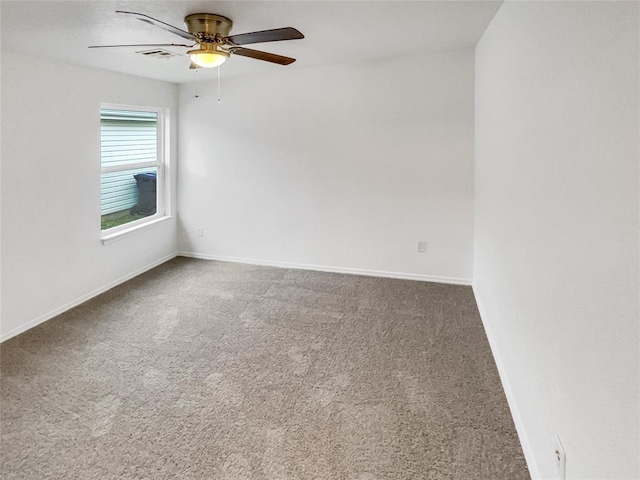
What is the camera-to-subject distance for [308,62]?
4.16 m

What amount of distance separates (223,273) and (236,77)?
2206 millimetres

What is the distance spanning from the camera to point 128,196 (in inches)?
185

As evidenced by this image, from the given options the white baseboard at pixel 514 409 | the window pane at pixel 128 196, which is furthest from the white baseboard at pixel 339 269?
the white baseboard at pixel 514 409

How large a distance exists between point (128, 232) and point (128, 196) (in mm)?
455

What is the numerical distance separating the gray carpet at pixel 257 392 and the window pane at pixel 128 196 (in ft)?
3.27

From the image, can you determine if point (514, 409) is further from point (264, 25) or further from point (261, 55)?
point (264, 25)

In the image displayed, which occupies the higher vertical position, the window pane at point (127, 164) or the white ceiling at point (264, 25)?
the white ceiling at point (264, 25)

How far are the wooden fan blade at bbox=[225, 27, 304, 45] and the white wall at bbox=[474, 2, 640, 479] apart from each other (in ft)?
3.77

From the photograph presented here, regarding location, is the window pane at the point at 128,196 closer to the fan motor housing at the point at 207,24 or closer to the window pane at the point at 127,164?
the window pane at the point at 127,164

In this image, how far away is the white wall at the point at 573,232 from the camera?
104cm

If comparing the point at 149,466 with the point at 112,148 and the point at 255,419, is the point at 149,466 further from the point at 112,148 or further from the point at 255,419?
the point at 112,148

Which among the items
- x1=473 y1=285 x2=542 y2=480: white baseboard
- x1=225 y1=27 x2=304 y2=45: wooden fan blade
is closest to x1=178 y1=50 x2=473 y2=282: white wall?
Answer: x1=473 y1=285 x2=542 y2=480: white baseboard

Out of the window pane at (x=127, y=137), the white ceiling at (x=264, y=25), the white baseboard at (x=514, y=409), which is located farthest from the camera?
the window pane at (x=127, y=137)

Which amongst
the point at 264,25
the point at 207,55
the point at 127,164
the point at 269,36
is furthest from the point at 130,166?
the point at 269,36
